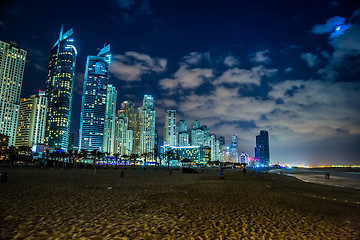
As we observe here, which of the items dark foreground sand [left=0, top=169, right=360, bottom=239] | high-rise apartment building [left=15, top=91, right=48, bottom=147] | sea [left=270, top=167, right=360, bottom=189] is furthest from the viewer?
high-rise apartment building [left=15, top=91, right=48, bottom=147]

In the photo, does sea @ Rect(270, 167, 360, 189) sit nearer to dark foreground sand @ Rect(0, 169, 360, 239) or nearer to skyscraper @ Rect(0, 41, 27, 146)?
dark foreground sand @ Rect(0, 169, 360, 239)

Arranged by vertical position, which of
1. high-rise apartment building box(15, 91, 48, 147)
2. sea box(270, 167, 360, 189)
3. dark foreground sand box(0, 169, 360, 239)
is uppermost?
high-rise apartment building box(15, 91, 48, 147)

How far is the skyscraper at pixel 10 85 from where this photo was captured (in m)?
144

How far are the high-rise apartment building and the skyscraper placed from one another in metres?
29.7

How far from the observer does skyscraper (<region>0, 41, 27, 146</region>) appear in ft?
474

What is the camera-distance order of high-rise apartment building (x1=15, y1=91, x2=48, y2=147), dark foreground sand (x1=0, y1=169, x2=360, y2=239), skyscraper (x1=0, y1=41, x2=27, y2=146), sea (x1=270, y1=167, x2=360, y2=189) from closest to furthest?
dark foreground sand (x1=0, y1=169, x2=360, y2=239)
sea (x1=270, y1=167, x2=360, y2=189)
skyscraper (x1=0, y1=41, x2=27, y2=146)
high-rise apartment building (x1=15, y1=91, x2=48, y2=147)

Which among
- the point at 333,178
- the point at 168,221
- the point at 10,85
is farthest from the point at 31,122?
the point at 168,221

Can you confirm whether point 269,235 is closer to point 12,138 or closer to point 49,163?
point 49,163

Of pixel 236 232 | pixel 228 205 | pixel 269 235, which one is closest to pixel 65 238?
pixel 236 232

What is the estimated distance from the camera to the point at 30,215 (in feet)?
30.4

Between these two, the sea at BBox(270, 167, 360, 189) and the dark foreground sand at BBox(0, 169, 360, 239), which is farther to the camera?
the sea at BBox(270, 167, 360, 189)

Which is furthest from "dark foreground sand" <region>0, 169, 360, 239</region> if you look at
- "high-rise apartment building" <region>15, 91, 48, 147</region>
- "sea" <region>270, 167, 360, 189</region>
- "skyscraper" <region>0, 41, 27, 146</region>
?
"high-rise apartment building" <region>15, 91, 48, 147</region>

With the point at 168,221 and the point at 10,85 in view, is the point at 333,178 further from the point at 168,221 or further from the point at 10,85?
the point at 10,85

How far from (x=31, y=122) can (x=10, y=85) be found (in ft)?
132
